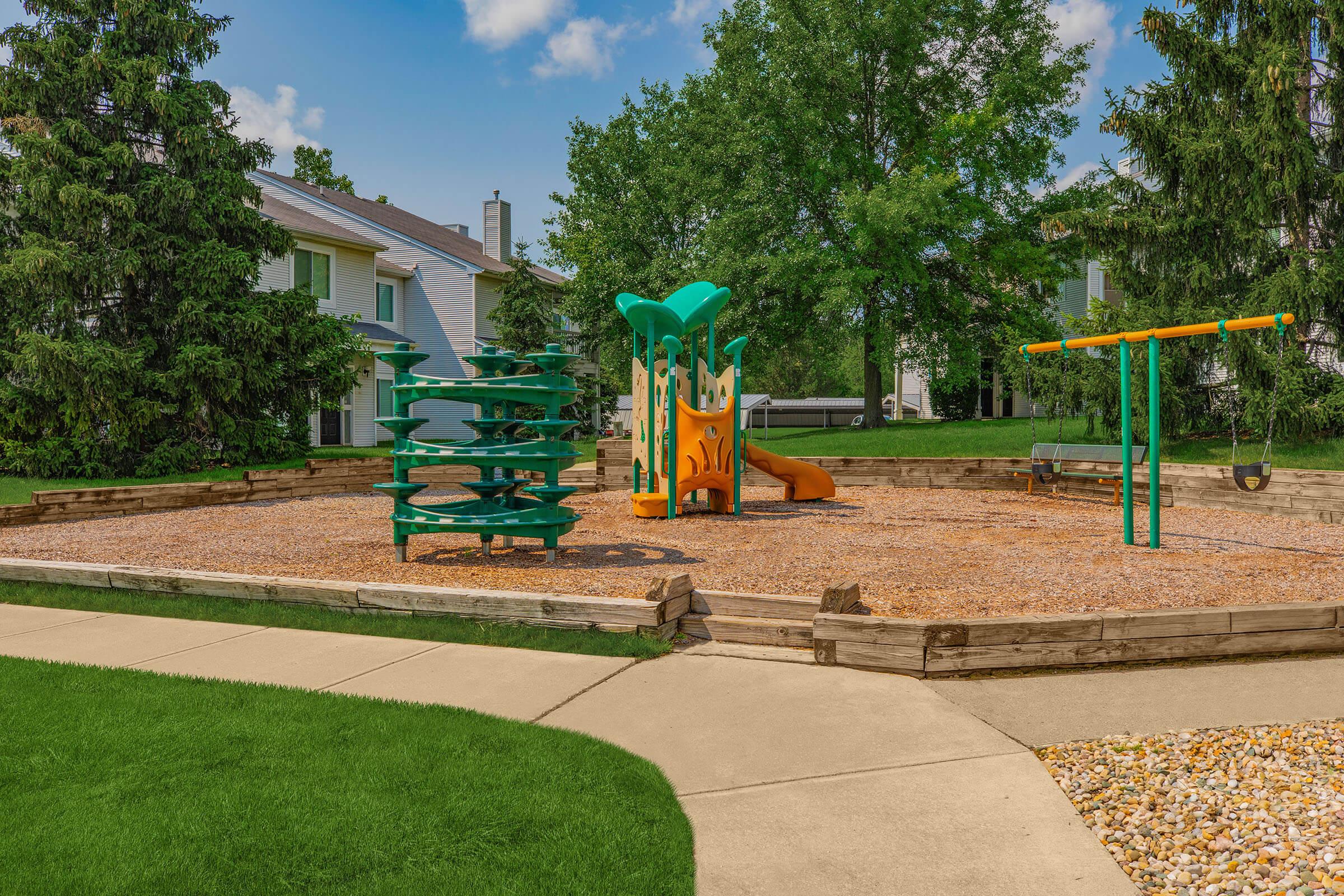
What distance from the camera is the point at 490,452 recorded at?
8.60 metres

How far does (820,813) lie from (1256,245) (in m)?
18.1

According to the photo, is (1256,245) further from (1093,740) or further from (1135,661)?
(1093,740)

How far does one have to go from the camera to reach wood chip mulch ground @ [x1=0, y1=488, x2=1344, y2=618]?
7.23m

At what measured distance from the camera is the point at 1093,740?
4.08 m

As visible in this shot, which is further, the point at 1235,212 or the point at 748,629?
the point at 1235,212

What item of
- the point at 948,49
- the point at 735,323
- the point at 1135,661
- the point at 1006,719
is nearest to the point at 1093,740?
the point at 1006,719

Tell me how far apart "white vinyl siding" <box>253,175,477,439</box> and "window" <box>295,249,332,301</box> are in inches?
148

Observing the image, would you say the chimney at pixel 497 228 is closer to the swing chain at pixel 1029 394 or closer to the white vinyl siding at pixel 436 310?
the white vinyl siding at pixel 436 310

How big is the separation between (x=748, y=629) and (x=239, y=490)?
39.9 ft

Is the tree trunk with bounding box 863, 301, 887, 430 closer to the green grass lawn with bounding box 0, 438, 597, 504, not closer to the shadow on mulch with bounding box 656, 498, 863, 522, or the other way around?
the green grass lawn with bounding box 0, 438, 597, 504

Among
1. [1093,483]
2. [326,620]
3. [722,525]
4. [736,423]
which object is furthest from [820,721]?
[1093,483]

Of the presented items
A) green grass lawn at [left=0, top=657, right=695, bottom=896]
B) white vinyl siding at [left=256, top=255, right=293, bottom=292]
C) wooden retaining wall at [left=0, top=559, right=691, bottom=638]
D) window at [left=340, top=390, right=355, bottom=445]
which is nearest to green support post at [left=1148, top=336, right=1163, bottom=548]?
wooden retaining wall at [left=0, top=559, right=691, bottom=638]

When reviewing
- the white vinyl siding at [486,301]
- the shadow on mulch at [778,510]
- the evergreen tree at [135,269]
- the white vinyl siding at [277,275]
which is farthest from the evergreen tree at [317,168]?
the shadow on mulch at [778,510]

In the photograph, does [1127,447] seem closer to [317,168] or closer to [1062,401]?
[1062,401]
